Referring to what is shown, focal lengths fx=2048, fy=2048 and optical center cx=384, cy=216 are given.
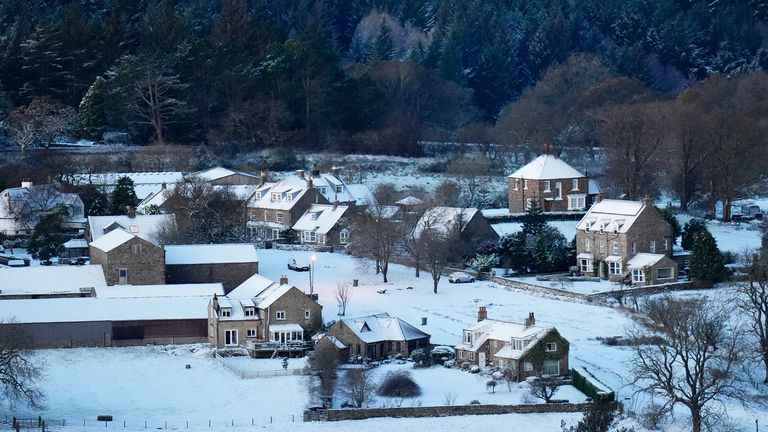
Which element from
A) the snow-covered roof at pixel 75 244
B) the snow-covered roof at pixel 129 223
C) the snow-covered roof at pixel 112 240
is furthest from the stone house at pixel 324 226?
the snow-covered roof at pixel 112 240

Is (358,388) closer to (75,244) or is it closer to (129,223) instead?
(129,223)

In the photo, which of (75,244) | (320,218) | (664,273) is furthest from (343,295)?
(320,218)

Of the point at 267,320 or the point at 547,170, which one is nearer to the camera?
the point at 267,320

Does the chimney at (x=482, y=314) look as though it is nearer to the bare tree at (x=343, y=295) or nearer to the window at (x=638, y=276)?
the bare tree at (x=343, y=295)

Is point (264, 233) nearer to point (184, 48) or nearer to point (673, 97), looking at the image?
point (184, 48)

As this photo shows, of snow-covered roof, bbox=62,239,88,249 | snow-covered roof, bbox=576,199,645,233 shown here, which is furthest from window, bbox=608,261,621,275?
snow-covered roof, bbox=62,239,88,249

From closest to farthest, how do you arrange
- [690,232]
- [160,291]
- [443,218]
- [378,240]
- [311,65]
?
[160,291] → [378,240] → [690,232] → [443,218] → [311,65]

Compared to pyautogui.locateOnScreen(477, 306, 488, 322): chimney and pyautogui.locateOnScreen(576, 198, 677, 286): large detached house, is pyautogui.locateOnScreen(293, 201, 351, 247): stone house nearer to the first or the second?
pyautogui.locateOnScreen(576, 198, 677, 286): large detached house

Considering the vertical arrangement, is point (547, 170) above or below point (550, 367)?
above
